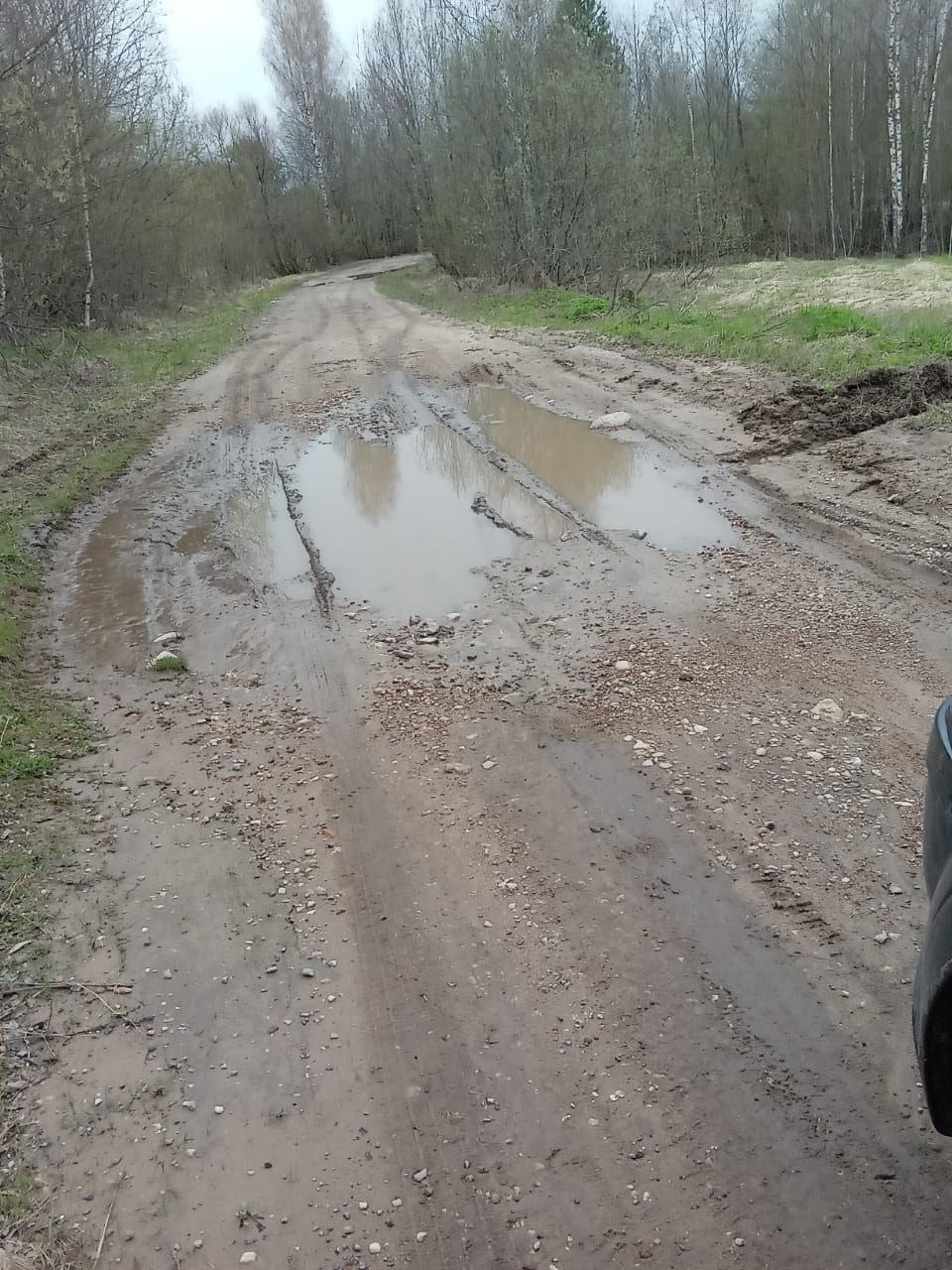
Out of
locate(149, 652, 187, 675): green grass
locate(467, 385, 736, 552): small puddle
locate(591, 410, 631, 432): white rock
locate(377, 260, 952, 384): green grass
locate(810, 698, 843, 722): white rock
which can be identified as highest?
locate(377, 260, 952, 384): green grass

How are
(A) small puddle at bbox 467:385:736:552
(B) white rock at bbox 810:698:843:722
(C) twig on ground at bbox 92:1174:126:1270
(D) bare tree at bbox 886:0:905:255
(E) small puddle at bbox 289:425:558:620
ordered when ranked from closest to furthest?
1. (C) twig on ground at bbox 92:1174:126:1270
2. (B) white rock at bbox 810:698:843:722
3. (E) small puddle at bbox 289:425:558:620
4. (A) small puddle at bbox 467:385:736:552
5. (D) bare tree at bbox 886:0:905:255

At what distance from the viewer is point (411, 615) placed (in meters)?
6.40

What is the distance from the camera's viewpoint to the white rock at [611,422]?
34.7 feet

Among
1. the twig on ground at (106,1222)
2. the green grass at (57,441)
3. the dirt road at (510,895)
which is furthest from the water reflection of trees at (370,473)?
the twig on ground at (106,1222)

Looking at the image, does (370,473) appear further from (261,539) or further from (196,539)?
(196,539)

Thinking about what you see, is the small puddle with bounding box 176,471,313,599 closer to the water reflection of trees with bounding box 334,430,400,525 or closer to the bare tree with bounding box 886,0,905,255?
the water reflection of trees with bounding box 334,430,400,525

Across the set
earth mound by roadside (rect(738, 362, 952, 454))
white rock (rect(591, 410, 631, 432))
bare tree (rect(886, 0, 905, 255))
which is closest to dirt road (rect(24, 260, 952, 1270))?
earth mound by roadside (rect(738, 362, 952, 454))

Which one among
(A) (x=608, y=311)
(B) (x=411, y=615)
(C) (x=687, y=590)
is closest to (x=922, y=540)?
(C) (x=687, y=590)

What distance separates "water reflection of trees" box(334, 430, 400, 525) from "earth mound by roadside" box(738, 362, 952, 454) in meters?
3.79

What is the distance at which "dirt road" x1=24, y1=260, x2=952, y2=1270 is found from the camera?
2.63 meters

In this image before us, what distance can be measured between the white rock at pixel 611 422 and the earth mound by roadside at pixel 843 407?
4.44 ft

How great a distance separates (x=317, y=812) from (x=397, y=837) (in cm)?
47

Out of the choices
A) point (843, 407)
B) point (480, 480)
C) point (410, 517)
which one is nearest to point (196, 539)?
point (410, 517)

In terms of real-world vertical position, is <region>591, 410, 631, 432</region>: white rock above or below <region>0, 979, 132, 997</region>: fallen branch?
above
